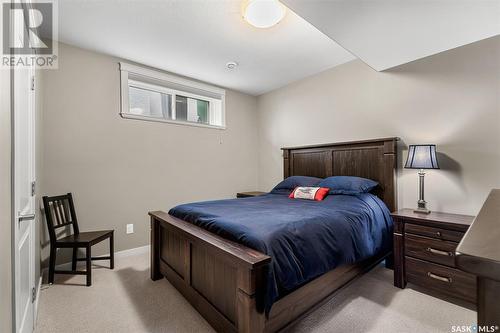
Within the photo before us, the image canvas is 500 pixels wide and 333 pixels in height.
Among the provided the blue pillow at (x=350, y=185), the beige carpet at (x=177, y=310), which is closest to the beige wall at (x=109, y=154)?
the beige carpet at (x=177, y=310)

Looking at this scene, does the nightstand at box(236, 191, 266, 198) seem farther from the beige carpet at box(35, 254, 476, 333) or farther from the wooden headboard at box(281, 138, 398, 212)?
the beige carpet at box(35, 254, 476, 333)

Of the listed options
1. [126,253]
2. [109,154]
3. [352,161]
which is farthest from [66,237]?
[352,161]

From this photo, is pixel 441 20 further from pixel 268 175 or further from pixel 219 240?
pixel 268 175

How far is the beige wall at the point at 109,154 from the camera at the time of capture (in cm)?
254

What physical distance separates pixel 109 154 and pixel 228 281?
232 cm

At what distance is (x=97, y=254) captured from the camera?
108 inches

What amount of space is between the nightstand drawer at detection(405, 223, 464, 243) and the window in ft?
9.79

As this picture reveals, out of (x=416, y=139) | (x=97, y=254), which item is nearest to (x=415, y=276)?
(x=416, y=139)

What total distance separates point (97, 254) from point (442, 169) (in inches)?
157

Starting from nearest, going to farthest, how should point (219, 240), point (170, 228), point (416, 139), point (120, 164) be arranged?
point (219, 240) < point (170, 228) < point (416, 139) < point (120, 164)

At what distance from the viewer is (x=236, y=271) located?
136cm

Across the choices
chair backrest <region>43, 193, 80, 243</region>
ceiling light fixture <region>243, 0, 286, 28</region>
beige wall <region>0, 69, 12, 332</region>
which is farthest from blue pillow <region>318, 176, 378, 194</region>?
chair backrest <region>43, 193, 80, 243</region>

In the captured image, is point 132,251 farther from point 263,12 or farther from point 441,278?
point 441,278

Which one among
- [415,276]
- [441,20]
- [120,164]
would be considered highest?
[441,20]
